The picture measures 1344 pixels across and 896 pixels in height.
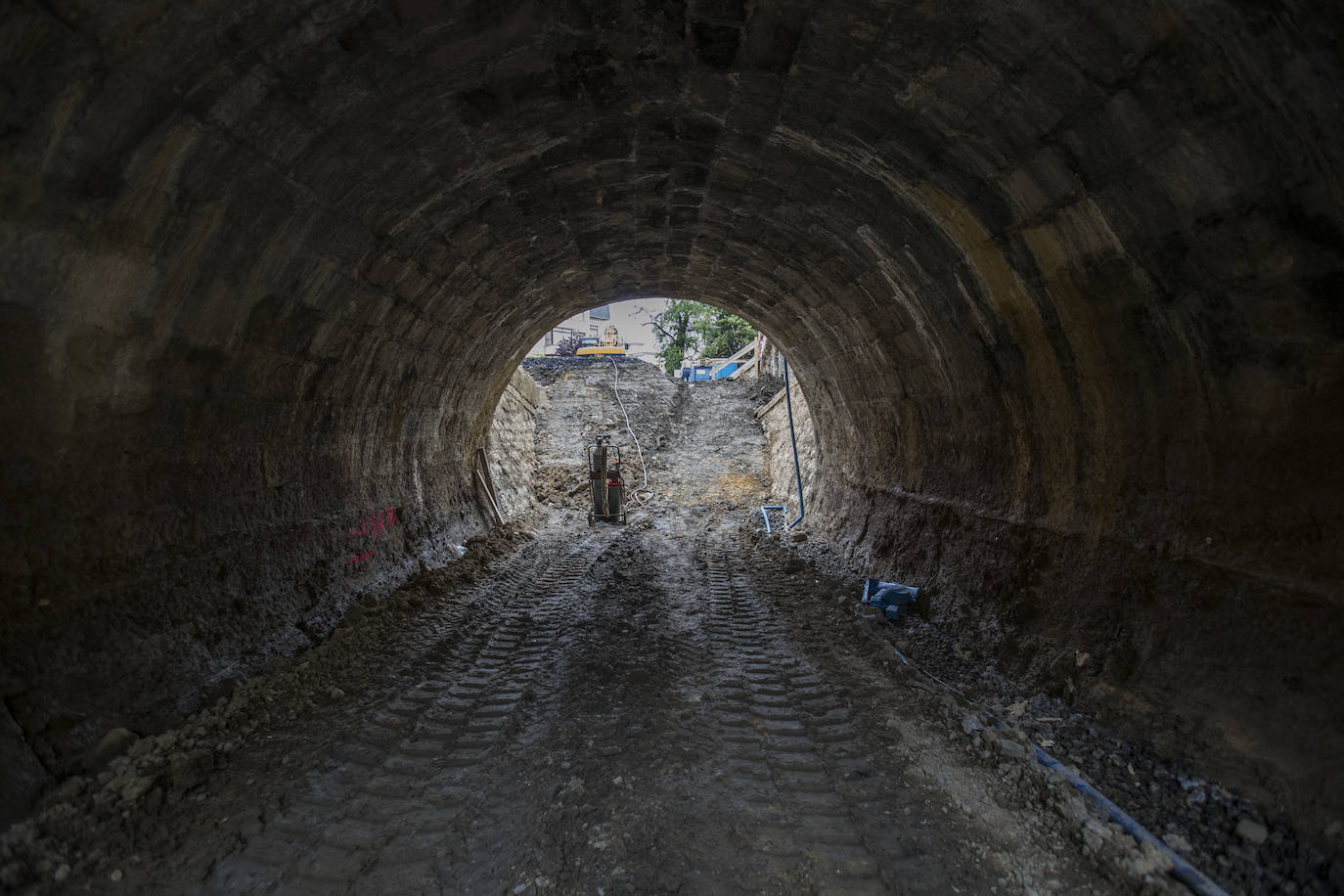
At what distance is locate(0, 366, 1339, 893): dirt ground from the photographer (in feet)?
8.87

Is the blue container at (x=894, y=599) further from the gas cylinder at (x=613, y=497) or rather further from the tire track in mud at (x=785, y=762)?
the gas cylinder at (x=613, y=497)

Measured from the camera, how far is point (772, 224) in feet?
20.5

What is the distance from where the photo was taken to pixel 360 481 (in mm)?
7090

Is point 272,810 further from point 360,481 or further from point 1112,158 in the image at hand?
point 1112,158

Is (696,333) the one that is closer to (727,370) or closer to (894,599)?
(727,370)

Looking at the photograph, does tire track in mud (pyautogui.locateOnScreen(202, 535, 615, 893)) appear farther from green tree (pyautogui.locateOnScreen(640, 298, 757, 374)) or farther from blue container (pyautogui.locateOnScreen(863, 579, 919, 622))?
green tree (pyautogui.locateOnScreen(640, 298, 757, 374))

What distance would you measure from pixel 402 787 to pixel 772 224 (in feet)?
17.3

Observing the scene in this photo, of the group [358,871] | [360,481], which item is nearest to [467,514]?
[360,481]

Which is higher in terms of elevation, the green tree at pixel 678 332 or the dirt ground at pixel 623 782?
the green tree at pixel 678 332

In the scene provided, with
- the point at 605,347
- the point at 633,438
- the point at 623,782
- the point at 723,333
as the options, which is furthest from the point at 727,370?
the point at 623,782

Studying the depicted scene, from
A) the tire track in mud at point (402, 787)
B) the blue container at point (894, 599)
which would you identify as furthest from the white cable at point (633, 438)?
the tire track in mud at point (402, 787)

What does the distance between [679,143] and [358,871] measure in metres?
4.74

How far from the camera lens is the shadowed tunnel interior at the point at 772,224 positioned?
2678 millimetres

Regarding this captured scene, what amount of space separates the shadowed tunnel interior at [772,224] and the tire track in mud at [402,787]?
117 cm
